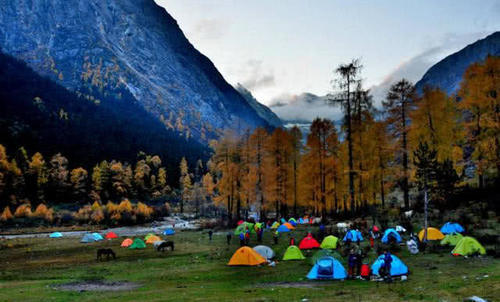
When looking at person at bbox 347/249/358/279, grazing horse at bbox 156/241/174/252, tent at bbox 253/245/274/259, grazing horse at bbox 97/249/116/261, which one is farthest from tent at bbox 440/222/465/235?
grazing horse at bbox 97/249/116/261

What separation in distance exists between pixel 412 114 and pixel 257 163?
22707mm

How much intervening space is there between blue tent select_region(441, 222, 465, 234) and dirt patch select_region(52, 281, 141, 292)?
22714 millimetres

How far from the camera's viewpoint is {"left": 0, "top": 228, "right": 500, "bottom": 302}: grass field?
1499 cm

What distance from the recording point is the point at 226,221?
57.8 meters

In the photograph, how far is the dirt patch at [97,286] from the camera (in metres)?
20.5

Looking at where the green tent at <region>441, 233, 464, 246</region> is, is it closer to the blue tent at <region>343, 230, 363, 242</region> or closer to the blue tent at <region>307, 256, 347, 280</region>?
the blue tent at <region>343, 230, 363, 242</region>

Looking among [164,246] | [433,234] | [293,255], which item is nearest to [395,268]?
[293,255]

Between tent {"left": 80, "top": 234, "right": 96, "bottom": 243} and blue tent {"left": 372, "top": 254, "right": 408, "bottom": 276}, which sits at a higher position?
blue tent {"left": 372, "top": 254, "right": 408, "bottom": 276}

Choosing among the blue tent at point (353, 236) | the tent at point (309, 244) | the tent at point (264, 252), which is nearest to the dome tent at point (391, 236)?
the blue tent at point (353, 236)

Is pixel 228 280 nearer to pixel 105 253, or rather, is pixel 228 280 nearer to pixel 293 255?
pixel 293 255

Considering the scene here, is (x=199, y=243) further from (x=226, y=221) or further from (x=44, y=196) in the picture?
(x=44, y=196)

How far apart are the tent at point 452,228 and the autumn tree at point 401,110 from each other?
746cm

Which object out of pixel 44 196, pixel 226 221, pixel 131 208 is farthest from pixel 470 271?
pixel 44 196

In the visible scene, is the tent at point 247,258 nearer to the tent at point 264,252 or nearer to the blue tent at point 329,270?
the tent at point 264,252
